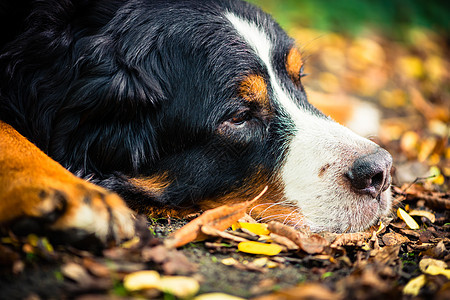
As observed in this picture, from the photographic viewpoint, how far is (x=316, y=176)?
302 cm

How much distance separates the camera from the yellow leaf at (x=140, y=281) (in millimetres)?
1858

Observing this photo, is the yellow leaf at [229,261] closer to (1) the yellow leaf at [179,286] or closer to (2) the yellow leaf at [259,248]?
(2) the yellow leaf at [259,248]

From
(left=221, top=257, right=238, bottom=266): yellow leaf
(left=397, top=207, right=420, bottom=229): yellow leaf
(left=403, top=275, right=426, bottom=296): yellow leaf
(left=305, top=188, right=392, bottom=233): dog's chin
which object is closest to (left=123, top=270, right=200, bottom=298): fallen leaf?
(left=221, top=257, right=238, bottom=266): yellow leaf

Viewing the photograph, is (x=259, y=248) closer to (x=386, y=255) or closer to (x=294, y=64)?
(x=386, y=255)

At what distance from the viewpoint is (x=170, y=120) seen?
310cm

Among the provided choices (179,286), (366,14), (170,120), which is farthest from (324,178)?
(366,14)

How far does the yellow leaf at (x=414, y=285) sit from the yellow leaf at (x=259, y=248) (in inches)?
26.7

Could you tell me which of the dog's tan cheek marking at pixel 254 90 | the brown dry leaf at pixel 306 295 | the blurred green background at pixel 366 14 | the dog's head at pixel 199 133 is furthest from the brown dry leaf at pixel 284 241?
the blurred green background at pixel 366 14

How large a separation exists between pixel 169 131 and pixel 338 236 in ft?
4.30

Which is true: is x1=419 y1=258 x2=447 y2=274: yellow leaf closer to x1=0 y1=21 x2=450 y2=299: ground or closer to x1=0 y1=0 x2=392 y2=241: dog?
x1=0 y1=21 x2=450 y2=299: ground

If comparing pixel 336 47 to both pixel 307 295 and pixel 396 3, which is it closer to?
pixel 396 3

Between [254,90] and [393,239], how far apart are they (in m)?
1.36

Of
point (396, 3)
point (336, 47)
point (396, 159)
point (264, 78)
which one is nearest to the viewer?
point (264, 78)

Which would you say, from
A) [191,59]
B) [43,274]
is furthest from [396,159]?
[43,274]
